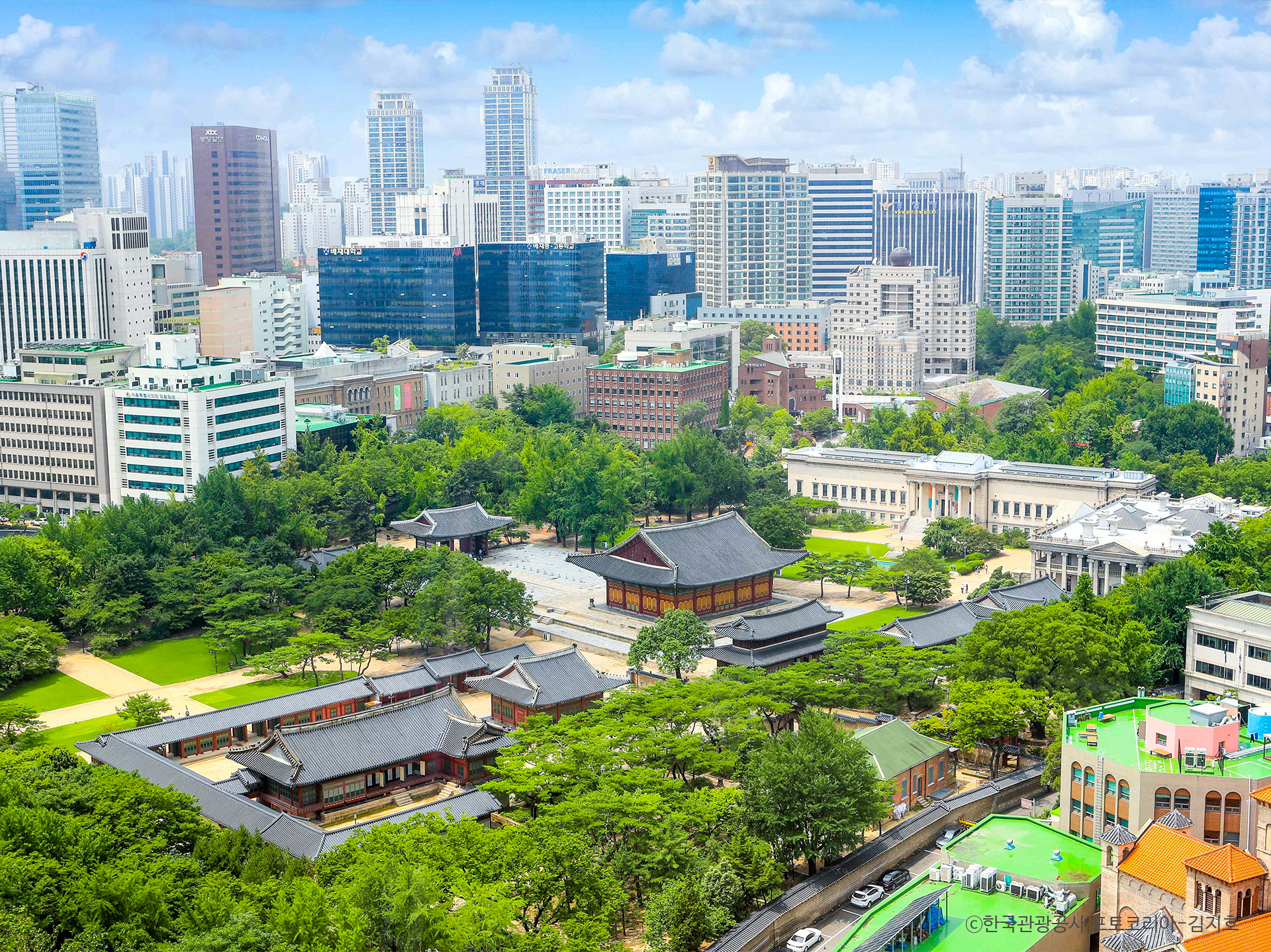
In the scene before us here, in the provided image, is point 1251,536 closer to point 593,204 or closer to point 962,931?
point 962,931

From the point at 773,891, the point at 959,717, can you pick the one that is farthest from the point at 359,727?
the point at 959,717

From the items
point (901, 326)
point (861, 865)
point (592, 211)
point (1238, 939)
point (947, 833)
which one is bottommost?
point (947, 833)

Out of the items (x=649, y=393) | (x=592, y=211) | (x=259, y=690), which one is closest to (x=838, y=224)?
(x=592, y=211)

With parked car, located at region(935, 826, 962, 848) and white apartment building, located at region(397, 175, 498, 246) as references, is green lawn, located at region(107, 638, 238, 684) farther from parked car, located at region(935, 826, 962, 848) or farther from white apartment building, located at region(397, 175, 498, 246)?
white apartment building, located at region(397, 175, 498, 246)

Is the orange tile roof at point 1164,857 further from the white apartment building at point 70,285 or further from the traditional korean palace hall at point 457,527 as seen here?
the white apartment building at point 70,285

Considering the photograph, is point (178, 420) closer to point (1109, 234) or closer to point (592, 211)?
point (592, 211)

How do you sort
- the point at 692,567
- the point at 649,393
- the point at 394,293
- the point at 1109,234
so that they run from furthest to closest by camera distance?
the point at 1109,234, the point at 394,293, the point at 649,393, the point at 692,567

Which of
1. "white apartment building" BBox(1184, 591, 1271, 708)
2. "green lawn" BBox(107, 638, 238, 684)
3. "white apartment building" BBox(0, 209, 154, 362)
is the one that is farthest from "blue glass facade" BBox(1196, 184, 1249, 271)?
"green lawn" BBox(107, 638, 238, 684)
